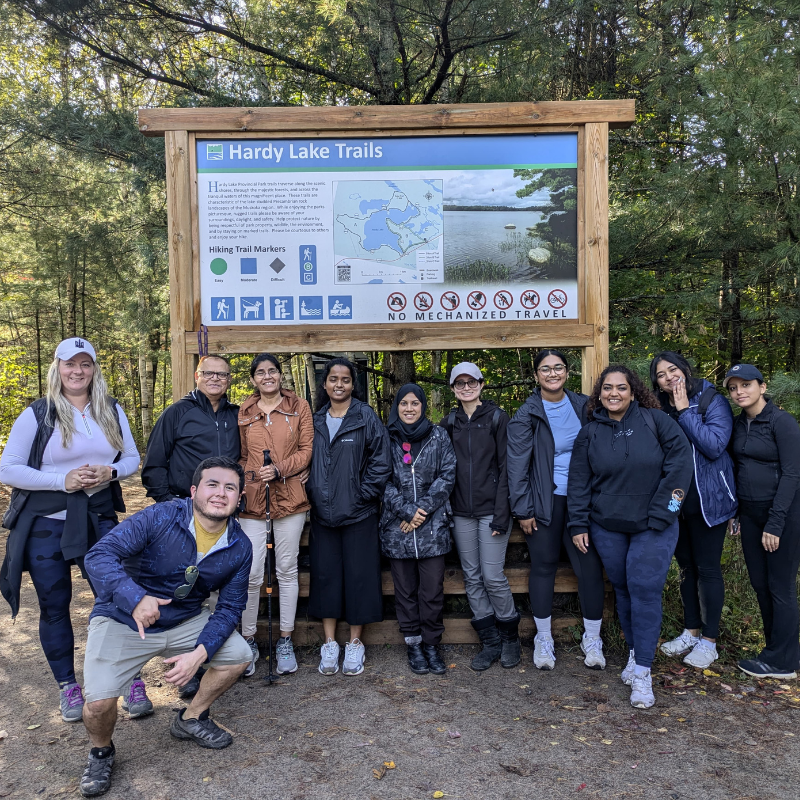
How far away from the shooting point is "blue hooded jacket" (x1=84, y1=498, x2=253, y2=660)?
2951mm

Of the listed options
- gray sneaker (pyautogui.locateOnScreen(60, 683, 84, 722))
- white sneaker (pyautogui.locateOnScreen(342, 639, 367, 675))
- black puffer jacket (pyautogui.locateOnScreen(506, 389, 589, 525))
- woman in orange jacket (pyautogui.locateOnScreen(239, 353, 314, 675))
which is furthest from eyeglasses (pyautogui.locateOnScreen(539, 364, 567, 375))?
gray sneaker (pyautogui.locateOnScreen(60, 683, 84, 722))

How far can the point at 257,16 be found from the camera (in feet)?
19.3

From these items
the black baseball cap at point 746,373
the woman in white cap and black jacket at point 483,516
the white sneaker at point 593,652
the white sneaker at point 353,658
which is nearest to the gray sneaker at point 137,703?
the white sneaker at point 353,658

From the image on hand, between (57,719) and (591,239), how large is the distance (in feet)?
14.9

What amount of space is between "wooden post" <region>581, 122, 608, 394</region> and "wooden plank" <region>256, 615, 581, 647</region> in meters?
1.82

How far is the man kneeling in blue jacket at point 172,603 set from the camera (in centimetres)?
283

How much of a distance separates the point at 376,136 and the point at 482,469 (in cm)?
248

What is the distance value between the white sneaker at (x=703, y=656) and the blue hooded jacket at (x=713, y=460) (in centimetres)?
81

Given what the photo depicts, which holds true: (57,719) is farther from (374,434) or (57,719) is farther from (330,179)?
(330,179)

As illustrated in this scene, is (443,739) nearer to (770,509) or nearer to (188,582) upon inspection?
(188,582)

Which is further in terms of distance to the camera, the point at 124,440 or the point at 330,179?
the point at 330,179

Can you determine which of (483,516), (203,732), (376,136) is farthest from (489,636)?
(376,136)

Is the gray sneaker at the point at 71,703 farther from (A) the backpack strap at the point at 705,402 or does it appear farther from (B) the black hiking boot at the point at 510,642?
(A) the backpack strap at the point at 705,402

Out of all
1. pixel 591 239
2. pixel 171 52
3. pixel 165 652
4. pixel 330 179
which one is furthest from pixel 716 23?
pixel 165 652
